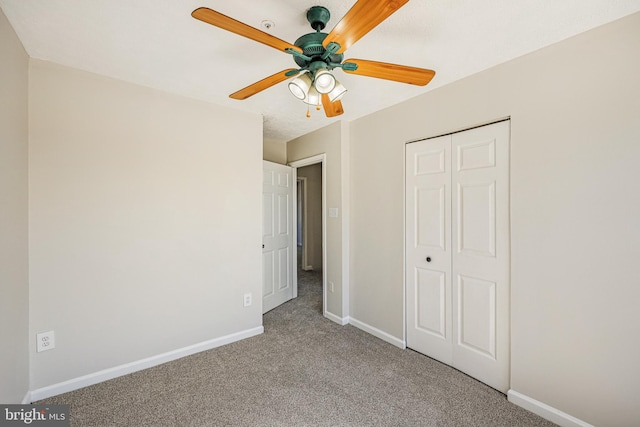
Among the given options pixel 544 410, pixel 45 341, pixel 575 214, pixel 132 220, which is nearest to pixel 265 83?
pixel 132 220

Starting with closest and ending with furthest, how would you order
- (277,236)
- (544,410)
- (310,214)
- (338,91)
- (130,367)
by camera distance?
(338,91)
(544,410)
(130,367)
(277,236)
(310,214)

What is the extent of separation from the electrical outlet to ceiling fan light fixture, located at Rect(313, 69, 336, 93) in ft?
7.99

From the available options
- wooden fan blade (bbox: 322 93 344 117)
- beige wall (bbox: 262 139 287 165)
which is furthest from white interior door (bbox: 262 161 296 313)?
wooden fan blade (bbox: 322 93 344 117)

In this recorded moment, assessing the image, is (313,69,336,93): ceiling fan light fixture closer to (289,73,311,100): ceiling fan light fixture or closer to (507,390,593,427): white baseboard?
(289,73,311,100): ceiling fan light fixture

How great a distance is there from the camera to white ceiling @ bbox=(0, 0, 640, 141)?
55.9 inches

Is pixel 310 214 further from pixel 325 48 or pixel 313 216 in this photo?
pixel 325 48

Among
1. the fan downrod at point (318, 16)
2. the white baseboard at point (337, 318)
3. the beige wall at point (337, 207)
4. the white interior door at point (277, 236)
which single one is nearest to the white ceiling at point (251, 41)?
the fan downrod at point (318, 16)

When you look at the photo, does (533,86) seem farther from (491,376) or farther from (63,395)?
(63,395)

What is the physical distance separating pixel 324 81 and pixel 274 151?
2.69 meters

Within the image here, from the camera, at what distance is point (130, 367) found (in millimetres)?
2271

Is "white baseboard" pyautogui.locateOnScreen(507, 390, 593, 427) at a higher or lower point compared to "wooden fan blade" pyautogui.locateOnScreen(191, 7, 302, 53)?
lower

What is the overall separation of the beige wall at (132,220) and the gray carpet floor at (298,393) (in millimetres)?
311

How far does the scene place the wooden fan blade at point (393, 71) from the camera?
1.44 meters

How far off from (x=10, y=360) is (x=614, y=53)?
376 cm
